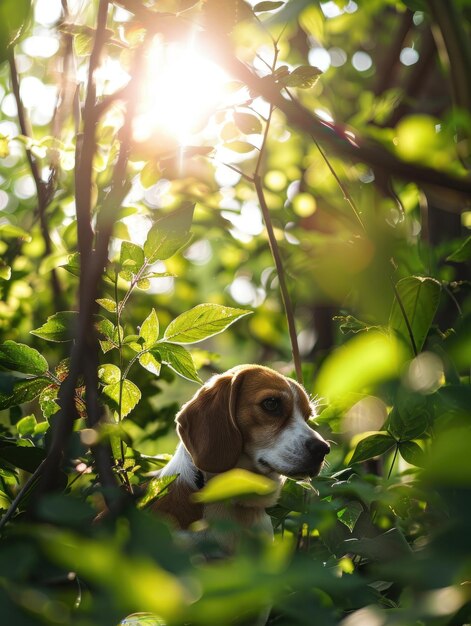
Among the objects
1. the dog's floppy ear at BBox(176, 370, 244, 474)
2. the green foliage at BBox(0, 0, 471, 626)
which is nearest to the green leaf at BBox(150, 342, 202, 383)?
the green foliage at BBox(0, 0, 471, 626)

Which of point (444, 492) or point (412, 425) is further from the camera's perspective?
point (412, 425)

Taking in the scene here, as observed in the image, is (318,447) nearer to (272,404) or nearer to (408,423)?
(272,404)

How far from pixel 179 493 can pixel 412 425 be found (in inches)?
44.9

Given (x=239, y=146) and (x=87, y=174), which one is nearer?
(x=87, y=174)

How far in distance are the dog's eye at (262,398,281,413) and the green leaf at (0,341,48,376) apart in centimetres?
149

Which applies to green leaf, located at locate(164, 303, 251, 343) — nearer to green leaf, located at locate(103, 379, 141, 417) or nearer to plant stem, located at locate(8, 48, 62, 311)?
green leaf, located at locate(103, 379, 141, 417)

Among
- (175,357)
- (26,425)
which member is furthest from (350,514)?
(26,425)

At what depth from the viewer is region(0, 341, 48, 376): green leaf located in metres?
1.39

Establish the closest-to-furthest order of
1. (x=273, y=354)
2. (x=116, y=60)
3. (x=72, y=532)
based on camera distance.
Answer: (x=72, y=532)
(x=116, y=60)
(x=273, y=354)

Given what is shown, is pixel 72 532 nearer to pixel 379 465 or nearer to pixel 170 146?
pixel 170 146

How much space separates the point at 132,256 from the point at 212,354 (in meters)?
1.51

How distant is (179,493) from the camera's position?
236 centimetres

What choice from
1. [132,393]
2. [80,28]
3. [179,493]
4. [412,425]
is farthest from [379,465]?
[80,28]

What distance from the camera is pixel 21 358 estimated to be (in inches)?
55.1
